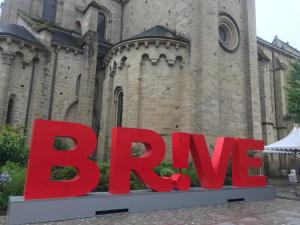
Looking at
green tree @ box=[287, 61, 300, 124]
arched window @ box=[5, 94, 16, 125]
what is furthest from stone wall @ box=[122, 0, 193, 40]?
arched window @ box=[5, 94, 16, 125]

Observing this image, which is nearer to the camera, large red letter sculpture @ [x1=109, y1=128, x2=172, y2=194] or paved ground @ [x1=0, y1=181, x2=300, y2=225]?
paved ground @ [x1=0, y1=181, x2=300, y2=225]

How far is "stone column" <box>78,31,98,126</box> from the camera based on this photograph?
20.1 meters

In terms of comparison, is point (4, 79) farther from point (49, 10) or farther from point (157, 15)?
point (157, 15)

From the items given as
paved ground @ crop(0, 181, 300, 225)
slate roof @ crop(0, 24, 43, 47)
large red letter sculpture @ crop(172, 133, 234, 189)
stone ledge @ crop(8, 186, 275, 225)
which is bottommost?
paved ground @ crop(0, 181, 300, 225)

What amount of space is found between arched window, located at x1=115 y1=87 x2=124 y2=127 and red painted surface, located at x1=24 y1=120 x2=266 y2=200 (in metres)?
9.88

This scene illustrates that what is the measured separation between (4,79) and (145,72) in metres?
8.94

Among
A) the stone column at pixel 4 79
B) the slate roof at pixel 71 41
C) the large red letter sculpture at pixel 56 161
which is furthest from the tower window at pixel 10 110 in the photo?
the large red letter sculpture at pixel 56 161

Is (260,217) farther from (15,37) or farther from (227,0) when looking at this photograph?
(227,0)

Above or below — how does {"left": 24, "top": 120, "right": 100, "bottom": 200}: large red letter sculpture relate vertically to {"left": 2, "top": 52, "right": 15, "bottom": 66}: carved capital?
below

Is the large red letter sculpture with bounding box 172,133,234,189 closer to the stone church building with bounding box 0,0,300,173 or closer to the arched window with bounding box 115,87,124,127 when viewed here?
the stone church building with bounding box 0,0,300,173

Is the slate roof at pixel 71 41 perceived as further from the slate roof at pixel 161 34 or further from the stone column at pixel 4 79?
the slate roof at pixel 161 34

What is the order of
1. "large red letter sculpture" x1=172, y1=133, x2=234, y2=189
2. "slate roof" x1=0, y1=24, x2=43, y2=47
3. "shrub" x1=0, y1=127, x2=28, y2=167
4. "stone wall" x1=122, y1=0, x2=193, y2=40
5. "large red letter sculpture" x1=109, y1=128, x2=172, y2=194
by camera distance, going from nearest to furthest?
1. "large red letter sculpture" x1=109, y1=128, x2=172, y2=194
2. "large red letter sculpture" x1=172, y1=133, x2=234, y2=189
3. "shrub" x1=0, y1=127, x2=28, y2=167
4. "slate roof" x1=0, y1=24, x2=43, y2=47
5. "stone wall" x1=122, y1=0, x2=193, y2=40

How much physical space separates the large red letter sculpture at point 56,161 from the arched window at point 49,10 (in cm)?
2070

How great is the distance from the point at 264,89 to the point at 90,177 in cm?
2235
